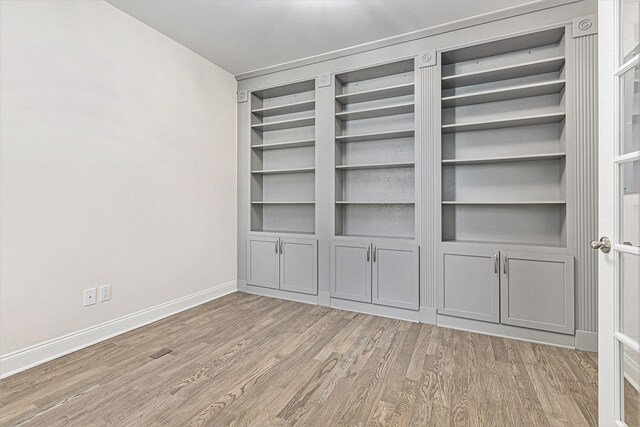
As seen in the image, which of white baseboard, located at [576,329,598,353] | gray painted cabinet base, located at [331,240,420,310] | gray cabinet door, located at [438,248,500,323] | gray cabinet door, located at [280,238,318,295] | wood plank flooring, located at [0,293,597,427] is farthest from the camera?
gray cabinet door, located at [280,238,318,295]

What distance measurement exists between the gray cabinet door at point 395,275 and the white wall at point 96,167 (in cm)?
186

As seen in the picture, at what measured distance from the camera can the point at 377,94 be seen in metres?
3.28

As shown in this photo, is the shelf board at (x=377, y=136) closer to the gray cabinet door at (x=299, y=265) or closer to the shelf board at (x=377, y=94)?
the shelf board at (x=377, y=94)

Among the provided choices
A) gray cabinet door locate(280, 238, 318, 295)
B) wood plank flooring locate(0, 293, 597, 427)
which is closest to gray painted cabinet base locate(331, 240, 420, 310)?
gray cabinet door locate(280, 238, 318, 295)

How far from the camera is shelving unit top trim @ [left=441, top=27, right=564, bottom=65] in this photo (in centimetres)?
256

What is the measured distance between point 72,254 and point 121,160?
0.83 metres

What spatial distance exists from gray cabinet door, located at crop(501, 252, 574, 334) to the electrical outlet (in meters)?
3.22

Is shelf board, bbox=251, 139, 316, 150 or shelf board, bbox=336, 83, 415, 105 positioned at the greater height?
shelf board, bbox=336, 83, 415, 105

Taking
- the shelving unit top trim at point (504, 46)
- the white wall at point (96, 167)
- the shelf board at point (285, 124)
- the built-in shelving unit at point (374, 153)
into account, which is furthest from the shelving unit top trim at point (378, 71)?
the white wall at point (96, 167)

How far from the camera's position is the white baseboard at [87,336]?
2.03 metres

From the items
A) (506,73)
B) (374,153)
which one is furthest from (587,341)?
(374,153)

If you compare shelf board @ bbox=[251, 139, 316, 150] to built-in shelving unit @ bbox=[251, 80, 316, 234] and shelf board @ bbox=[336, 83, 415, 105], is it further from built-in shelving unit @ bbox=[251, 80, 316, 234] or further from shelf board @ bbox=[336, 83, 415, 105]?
shelf board @ bbox=[336, 83, 415, 105]

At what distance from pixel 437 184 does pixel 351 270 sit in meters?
1.19

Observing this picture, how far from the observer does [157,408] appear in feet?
5.53
